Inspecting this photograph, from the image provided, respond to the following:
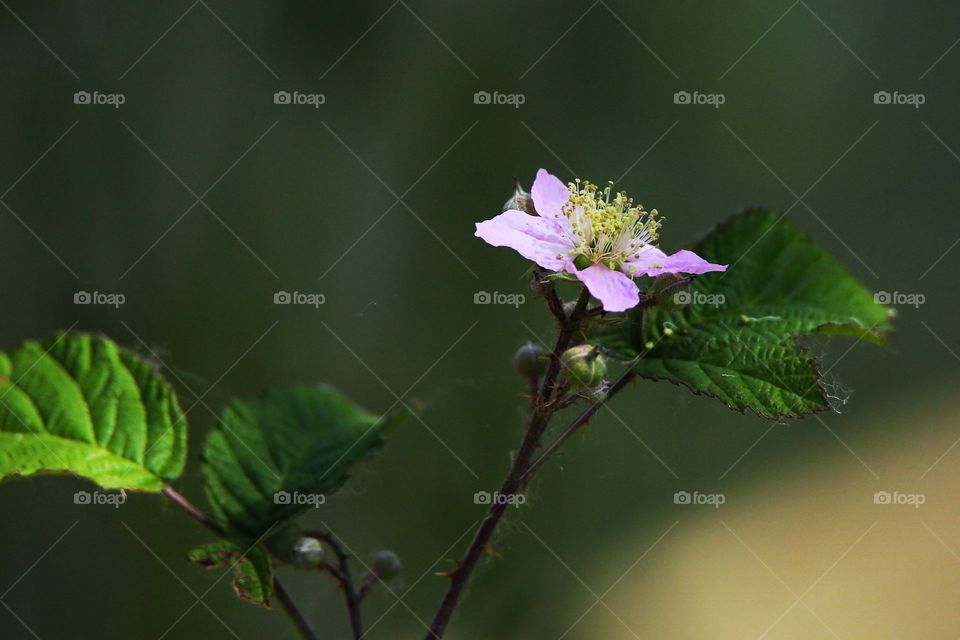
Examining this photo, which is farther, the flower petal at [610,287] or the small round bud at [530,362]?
the small round bud at [530,362]

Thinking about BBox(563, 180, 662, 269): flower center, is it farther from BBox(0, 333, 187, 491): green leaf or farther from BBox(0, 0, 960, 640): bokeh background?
BBox(0, 0, 960, 640): bokeh background

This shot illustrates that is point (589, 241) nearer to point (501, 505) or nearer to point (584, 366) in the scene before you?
point (584, 366)

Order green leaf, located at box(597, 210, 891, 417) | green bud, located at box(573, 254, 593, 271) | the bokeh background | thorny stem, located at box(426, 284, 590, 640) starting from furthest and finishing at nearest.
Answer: the bokeh background < green bud, located at box(573, 254, 593, 271) < green leaf, located at box(597, 210, 891, 417) < thorny stem, located at box(426, 284, 590, 640)

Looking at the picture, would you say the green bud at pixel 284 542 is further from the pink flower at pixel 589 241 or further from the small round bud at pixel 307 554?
the pink flower at pixel 589 241

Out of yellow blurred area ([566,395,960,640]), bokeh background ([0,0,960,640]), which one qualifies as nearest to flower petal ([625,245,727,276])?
bokeh background ([0,0,960,640])

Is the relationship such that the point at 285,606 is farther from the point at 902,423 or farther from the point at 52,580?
the point at 902,423

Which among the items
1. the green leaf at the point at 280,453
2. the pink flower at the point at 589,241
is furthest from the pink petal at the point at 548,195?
the green leaf at the point at 280,453

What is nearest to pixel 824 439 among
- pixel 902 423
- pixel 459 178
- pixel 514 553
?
pixel 902 423
